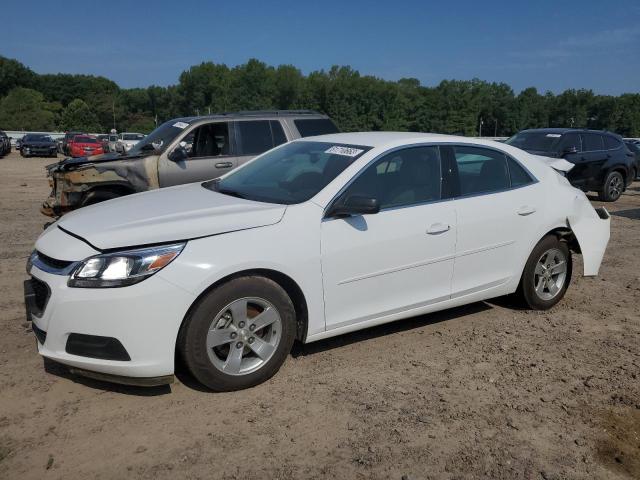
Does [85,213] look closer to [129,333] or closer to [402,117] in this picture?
[129,333]

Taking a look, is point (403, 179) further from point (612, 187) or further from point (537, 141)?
point (612, 187)

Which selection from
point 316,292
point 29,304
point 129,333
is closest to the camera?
point 129,333

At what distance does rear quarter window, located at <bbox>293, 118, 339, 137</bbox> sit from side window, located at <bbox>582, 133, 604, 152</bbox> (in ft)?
22.7

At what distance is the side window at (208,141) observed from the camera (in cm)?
824

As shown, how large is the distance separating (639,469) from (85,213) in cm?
372

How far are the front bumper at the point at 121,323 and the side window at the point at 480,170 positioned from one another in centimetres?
254

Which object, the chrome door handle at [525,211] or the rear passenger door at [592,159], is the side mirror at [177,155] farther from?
the rear passenger door at [592,159]

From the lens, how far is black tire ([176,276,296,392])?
137 inches

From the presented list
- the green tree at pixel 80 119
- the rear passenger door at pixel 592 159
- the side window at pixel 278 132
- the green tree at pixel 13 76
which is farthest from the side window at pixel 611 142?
the green tree at pixel 13 76

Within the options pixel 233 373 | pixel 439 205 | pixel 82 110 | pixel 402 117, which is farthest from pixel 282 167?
pixel 402 117


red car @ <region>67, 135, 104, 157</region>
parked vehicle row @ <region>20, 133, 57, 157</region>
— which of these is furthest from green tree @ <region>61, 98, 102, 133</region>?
red car @ <region>67, 135, 104, 157</region>

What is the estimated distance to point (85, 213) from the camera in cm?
408

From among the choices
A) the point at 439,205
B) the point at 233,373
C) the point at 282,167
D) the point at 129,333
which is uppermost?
the point at 282,167

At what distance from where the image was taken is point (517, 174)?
5203mm
